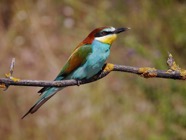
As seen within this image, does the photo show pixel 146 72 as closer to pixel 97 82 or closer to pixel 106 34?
pixel 106 34

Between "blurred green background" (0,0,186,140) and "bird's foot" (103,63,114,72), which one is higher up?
"bird's foot" (103,63,114,72)

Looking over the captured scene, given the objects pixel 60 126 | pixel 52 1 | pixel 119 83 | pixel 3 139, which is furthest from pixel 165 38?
pixel 52 1

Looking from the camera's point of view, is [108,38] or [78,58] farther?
[78,58]

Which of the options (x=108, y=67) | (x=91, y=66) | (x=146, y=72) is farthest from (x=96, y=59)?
(x=146, y=72)

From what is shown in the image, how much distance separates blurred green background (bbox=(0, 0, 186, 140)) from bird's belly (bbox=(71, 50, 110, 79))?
938 millimetres

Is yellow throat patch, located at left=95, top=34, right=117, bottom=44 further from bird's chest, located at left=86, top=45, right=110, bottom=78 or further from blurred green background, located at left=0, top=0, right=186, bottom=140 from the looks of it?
blurred green background, located at left=0, top=0, right=186, bottom=140

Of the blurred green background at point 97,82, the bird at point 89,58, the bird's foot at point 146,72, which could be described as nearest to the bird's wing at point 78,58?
the bird at point 89,58

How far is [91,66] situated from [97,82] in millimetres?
1890

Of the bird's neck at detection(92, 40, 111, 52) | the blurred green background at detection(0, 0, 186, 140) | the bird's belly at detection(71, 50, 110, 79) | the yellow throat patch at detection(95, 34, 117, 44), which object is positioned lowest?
the blurred green background at detection(0, 0, 186, 140)

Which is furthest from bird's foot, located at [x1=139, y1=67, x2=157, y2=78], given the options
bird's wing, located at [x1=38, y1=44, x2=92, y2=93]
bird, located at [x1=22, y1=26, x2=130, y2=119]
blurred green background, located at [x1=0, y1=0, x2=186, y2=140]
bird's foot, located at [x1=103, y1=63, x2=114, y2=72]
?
blurred green background, located at [x1=0, y1=0, x2=186, y2=140]

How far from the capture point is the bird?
1730 millimetres

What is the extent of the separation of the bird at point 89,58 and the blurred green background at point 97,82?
0.90 meters

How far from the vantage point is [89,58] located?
1812mm

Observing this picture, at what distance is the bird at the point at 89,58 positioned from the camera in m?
1.73
